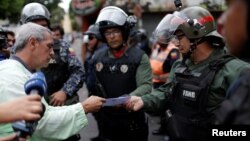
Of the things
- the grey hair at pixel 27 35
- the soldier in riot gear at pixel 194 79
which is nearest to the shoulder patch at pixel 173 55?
the soldier in riot gear at pixel 194 79

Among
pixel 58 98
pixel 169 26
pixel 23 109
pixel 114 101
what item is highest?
pixel 169 26

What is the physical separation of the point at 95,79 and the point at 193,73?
4.89ft

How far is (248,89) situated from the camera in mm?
1632

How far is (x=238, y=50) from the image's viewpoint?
5.61ft

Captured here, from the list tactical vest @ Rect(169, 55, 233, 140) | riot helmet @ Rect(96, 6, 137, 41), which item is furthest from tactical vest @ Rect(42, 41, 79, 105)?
tactical vest @ Rect(169, 55, 233, 140)

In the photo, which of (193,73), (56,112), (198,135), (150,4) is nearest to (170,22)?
(193,73)

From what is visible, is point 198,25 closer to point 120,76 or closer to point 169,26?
point 169,26

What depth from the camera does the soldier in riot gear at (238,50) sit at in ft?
5.24

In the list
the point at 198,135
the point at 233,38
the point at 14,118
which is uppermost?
the point at 233,38

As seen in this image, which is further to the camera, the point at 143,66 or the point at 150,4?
the point at 150,4

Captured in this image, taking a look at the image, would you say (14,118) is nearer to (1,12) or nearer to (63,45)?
(63,45)

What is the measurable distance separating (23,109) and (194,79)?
1497mm

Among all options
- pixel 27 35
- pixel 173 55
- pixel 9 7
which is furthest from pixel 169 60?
pixel 9 7

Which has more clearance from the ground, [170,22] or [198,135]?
[170,22]
